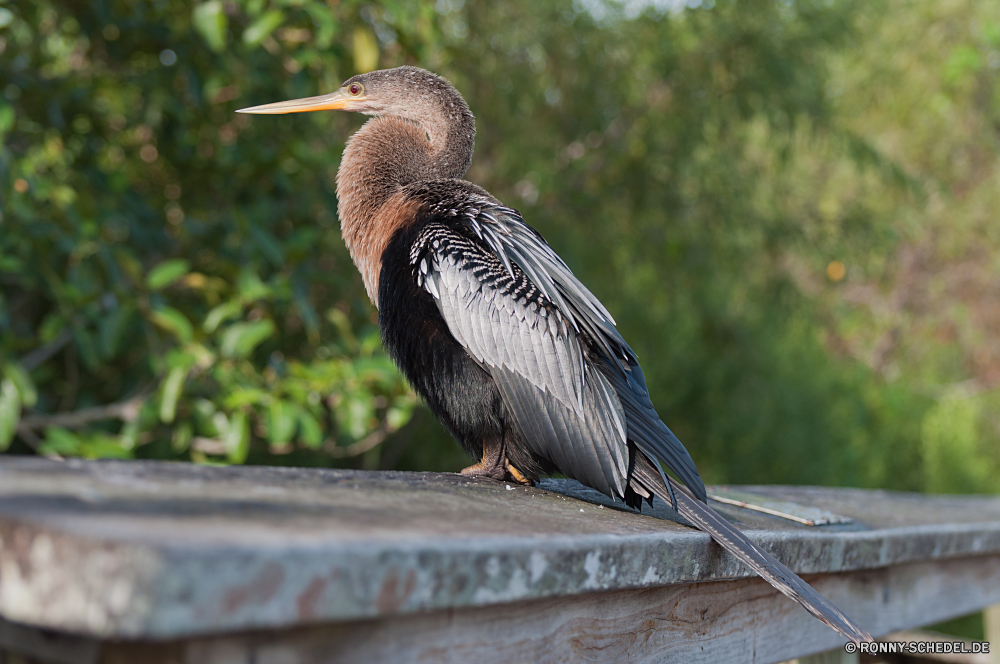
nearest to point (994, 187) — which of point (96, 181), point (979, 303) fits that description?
point (979, 303)

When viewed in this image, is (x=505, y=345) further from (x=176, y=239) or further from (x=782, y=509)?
(x=176, y=239)

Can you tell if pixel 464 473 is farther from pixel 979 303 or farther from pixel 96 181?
pixel 979 303

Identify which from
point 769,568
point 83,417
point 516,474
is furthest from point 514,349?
point 83,417

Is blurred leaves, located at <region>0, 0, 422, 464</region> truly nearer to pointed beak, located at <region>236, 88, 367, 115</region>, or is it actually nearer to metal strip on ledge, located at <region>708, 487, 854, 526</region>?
pointed beak, located at <region>236, 88, 367, 115</region>

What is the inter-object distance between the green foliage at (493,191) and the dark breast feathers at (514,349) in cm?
112

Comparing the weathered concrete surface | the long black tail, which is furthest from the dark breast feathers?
the weathered concrete surface

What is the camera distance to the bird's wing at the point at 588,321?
1.67 meters

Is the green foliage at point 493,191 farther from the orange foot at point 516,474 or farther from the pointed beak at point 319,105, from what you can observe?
the orange foot at point 516,474

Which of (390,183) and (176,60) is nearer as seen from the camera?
(390,183)

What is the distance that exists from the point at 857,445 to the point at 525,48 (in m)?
4.33

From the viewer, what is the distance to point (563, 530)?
43.4 inches

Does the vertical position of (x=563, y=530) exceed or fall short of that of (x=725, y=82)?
it falls short

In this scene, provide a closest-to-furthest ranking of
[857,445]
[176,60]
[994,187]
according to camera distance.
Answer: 1. [176,60]
2. [857,445]
3. [994,187]

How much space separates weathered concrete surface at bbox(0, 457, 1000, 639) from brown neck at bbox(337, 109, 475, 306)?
0.84m
